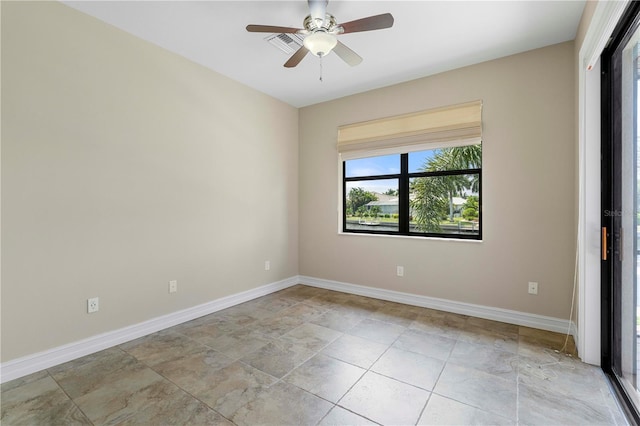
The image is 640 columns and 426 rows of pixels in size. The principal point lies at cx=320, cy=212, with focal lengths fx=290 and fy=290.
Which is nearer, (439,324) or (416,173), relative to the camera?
(439,324)

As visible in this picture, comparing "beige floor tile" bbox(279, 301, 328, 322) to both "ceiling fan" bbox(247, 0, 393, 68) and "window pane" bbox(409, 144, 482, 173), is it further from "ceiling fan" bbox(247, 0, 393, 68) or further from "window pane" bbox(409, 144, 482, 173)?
"ceiling fan" bbox(247, 0, 393, 68)

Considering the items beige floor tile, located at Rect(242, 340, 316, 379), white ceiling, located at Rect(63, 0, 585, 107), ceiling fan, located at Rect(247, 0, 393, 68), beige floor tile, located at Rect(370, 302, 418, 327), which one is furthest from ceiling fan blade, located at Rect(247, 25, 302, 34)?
beige floor tile, located at Rect(370, 302, 418, 327)

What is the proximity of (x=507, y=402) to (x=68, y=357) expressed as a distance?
3182 mm

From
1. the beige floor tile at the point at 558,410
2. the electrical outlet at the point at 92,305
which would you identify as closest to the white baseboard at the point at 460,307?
the beige floor tile at the point at 558,410

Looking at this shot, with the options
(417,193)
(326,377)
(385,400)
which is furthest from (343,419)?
(417,193)

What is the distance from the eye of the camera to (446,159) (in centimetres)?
353

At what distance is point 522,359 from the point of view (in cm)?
228

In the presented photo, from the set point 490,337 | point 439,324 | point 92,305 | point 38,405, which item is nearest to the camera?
point 38,405

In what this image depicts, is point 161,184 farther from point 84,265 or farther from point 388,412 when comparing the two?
point 388,412

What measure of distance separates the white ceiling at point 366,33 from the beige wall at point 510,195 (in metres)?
0.23

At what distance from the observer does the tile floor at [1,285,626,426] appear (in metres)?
1.68

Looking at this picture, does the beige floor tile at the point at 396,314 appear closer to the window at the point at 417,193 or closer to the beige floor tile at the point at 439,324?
the beige floor tile at the point at 439,324

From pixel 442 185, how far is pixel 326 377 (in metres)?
2.58

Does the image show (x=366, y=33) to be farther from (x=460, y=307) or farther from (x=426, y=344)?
(x=460, y=307)
